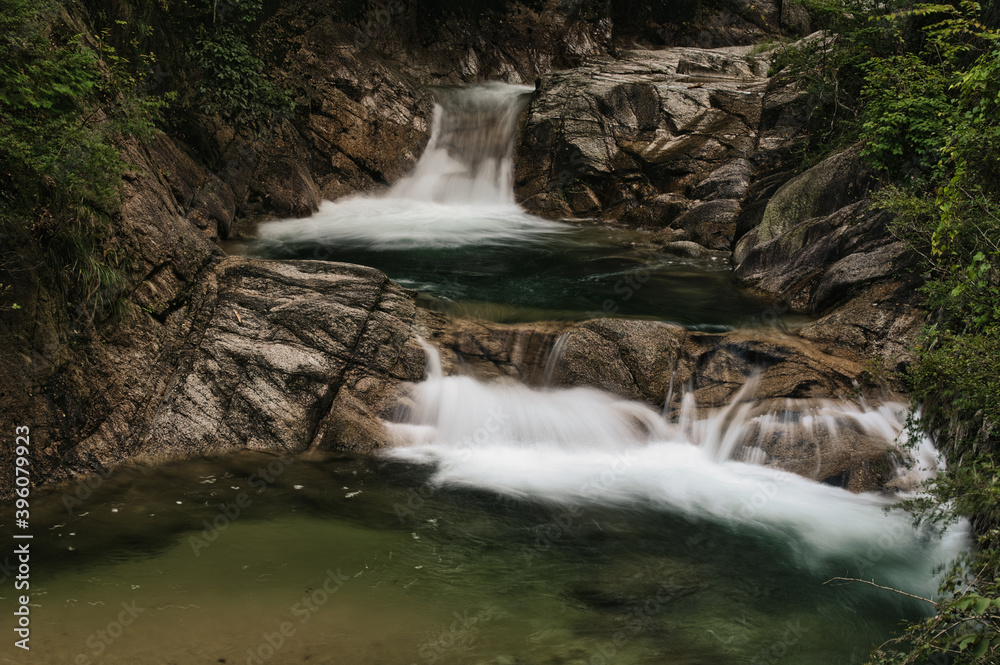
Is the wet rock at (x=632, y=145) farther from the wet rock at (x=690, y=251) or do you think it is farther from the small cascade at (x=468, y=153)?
the wet rock at (x=690, y=251)

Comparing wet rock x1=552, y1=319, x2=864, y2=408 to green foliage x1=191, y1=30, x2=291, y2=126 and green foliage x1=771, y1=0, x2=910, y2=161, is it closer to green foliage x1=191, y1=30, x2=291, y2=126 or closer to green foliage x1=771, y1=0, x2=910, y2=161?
green foliage x1=771, y1=0, x2=910, y2=161

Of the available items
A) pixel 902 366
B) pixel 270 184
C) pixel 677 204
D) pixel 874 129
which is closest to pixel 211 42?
pixel 270 184

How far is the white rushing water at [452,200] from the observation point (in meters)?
13.0

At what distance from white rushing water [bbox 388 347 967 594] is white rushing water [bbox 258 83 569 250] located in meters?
5.28

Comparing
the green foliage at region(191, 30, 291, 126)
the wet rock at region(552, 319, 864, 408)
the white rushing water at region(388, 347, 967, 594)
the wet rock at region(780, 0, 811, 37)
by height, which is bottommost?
the white rushing water at region(388, 347, 967, 594)

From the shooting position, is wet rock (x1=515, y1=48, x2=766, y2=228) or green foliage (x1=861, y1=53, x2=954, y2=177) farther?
wet rock (x1=515, y1=48, x2=766, y2=228)

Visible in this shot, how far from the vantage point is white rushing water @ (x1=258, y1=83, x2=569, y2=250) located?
13023 mm

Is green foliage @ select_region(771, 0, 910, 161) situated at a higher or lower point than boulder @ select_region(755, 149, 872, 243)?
higher

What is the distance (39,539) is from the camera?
16.9ft

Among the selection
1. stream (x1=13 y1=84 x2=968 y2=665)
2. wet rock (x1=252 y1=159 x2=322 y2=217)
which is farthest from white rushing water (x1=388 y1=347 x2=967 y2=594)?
wet rock (x1=252 y1=159 x2=322 y2=217)

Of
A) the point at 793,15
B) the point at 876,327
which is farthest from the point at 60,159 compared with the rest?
the point at 793,15

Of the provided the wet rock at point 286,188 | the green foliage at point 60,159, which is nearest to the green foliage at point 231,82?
the wet rock at point 286,188

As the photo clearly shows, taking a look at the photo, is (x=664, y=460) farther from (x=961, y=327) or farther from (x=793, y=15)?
(x=793, y=15)

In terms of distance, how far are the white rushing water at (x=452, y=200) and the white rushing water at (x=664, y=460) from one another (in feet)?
17.3
